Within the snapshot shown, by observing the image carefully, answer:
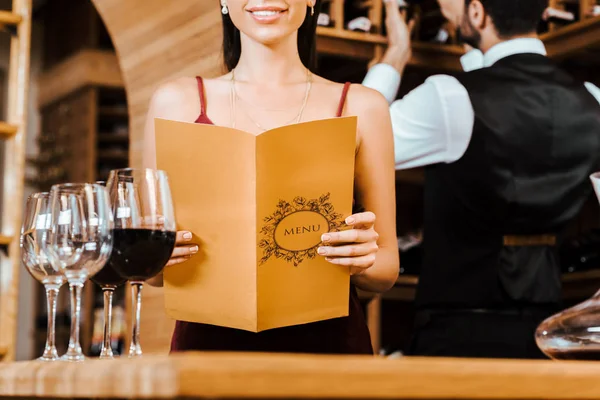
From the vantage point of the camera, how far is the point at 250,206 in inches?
53.8

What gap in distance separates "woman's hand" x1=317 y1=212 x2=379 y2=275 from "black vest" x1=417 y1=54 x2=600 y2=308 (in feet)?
4.01

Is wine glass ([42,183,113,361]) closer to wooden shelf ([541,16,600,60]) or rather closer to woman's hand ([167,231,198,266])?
woman's hand ([167,231,198,266])

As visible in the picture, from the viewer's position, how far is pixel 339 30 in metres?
3.16

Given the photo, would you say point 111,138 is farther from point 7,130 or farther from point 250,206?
point 250,206

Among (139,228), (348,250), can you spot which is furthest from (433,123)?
(139,228)

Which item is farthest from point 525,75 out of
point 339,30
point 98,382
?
point 98,382

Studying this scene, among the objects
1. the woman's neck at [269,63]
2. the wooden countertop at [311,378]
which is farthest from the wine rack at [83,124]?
the wooden countertop at [311,378]

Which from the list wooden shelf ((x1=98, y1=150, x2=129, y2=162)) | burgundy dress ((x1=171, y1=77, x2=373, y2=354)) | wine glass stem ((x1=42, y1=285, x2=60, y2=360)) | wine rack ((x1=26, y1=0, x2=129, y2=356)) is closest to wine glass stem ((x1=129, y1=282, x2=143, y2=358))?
wine glass stem ((x1=42, y1=285, x2=60, y2=360))

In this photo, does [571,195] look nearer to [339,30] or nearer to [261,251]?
[339,30]

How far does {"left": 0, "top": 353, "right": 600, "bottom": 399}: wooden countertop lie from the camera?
1.99 ft

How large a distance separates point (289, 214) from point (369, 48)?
194 cm

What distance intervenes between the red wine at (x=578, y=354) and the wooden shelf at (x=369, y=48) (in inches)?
82.2

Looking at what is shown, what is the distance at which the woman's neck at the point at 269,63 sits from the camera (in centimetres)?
177

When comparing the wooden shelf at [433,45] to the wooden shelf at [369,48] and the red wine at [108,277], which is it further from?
the red wine at [108,277]
